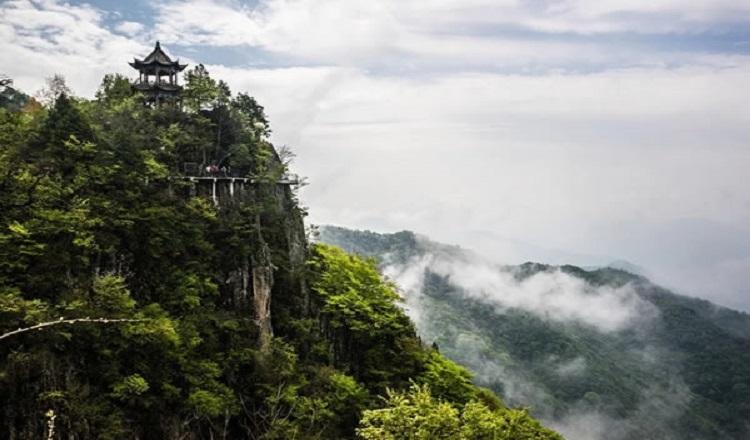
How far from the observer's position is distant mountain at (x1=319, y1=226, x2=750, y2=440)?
125 meters

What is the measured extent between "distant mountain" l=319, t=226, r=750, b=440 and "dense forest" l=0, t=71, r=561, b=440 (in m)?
76.3

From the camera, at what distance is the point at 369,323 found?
40000 millimetres

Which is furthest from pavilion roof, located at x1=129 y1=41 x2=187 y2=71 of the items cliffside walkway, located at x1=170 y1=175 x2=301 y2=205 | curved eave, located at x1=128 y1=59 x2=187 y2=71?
cliffside walkway, located at x1=170 y1=175 x2=301 y2=205

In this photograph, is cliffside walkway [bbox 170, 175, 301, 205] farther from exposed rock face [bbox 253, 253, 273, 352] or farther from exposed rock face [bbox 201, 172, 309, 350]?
exposed rock face [bbox 253, 253, 273, 352]

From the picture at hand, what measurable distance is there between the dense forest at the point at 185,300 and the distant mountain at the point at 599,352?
76.3 m

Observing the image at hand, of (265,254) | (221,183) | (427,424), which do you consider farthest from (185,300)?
(427,424)

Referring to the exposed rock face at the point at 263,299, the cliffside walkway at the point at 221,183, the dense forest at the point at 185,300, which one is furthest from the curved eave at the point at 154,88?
the exposed rock face at the point at 263,299

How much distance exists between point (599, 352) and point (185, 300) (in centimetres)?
14600

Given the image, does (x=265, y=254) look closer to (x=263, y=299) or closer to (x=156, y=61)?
(x=263, y=299)

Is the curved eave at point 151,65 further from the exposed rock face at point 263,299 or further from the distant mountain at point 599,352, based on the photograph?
the distant mountain at point 599,352

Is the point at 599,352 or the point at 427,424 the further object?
the point at 599,352

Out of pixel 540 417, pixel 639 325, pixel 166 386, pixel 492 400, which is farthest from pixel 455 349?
pixel 166 386

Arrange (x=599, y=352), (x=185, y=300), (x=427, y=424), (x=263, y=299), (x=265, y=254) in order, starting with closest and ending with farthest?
(x=427, y=424) < (x=185, y=300) < (x=263, y=299) < (x=265, y=254) < (x=599, y=352)

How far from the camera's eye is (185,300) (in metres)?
31.3
